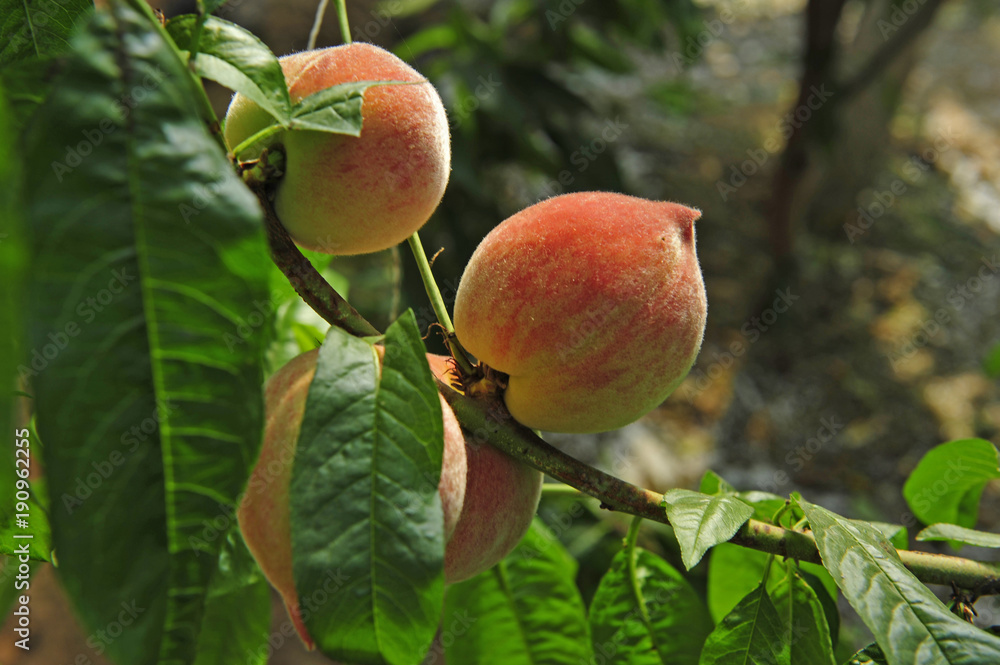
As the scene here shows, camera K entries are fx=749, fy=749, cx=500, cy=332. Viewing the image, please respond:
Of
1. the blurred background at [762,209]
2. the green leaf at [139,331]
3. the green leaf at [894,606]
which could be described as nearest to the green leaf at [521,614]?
the green leaf at [894,606]

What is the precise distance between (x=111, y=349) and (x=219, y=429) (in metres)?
0.05

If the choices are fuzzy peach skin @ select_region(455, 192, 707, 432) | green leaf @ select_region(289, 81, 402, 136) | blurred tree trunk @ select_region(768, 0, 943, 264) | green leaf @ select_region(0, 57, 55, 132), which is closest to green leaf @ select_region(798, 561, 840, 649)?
fuzzy peach skin @ select_region(455, 192, 707, 432)

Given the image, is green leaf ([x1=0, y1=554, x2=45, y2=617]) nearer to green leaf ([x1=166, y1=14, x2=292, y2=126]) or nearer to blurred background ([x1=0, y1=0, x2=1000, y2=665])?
green leaf ([x1=166, y1=14, x2=292, y2=126])

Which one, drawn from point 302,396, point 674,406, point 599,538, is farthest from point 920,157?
point 302,396

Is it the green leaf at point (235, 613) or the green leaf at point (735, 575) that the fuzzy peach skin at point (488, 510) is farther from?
the green leaf at point (735, 575)

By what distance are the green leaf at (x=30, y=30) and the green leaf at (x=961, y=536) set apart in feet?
2.14

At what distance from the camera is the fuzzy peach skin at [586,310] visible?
1.51ft

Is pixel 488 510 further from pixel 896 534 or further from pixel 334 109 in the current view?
pixel 896 534

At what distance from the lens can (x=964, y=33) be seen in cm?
411

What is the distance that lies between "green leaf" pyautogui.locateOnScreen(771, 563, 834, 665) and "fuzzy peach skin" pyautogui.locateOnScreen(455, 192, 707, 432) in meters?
0.19

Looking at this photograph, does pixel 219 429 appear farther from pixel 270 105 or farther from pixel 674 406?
pixel 674 406

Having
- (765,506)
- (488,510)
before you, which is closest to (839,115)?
(765,506)

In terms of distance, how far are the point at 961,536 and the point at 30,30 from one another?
2.27 ft

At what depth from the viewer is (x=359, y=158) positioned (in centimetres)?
43
